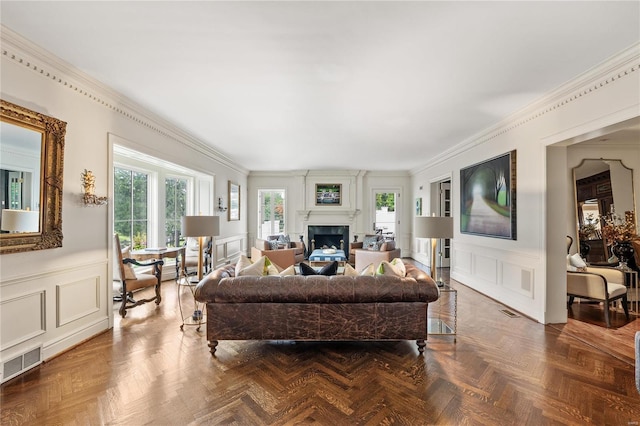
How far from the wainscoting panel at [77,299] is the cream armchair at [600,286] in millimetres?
6035

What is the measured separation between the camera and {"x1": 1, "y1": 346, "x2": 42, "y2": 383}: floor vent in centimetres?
219

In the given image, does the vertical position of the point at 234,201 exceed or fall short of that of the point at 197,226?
it exceeds it

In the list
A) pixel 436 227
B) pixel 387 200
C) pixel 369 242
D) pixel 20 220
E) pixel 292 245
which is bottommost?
pixel 292 245

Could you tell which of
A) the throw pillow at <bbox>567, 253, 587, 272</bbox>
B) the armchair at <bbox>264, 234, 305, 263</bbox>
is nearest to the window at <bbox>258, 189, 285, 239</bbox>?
the armchair at <bbox>264, 234, 305, 263</bbox>

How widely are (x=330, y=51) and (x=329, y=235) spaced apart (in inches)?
264

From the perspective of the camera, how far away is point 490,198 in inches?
174

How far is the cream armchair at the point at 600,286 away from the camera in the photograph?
3.45 m

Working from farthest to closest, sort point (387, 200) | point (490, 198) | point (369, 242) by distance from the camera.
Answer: point (387, 200) < point (369, 242) < point (490, 198)

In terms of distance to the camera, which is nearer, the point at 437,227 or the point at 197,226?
the point at 437,227

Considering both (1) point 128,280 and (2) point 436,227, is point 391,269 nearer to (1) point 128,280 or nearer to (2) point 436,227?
(2) point 436,227

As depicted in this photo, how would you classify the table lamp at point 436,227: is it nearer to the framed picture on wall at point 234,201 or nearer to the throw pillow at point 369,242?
the throw pillow at point 369,242

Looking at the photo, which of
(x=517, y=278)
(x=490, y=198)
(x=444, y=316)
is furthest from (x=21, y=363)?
(x=490, y=198)

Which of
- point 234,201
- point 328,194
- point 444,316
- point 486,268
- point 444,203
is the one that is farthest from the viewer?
point 328,194

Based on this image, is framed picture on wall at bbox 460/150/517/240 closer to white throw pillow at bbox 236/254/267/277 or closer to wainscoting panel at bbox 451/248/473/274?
wainscoting panel at bbox 451/248/473/274
